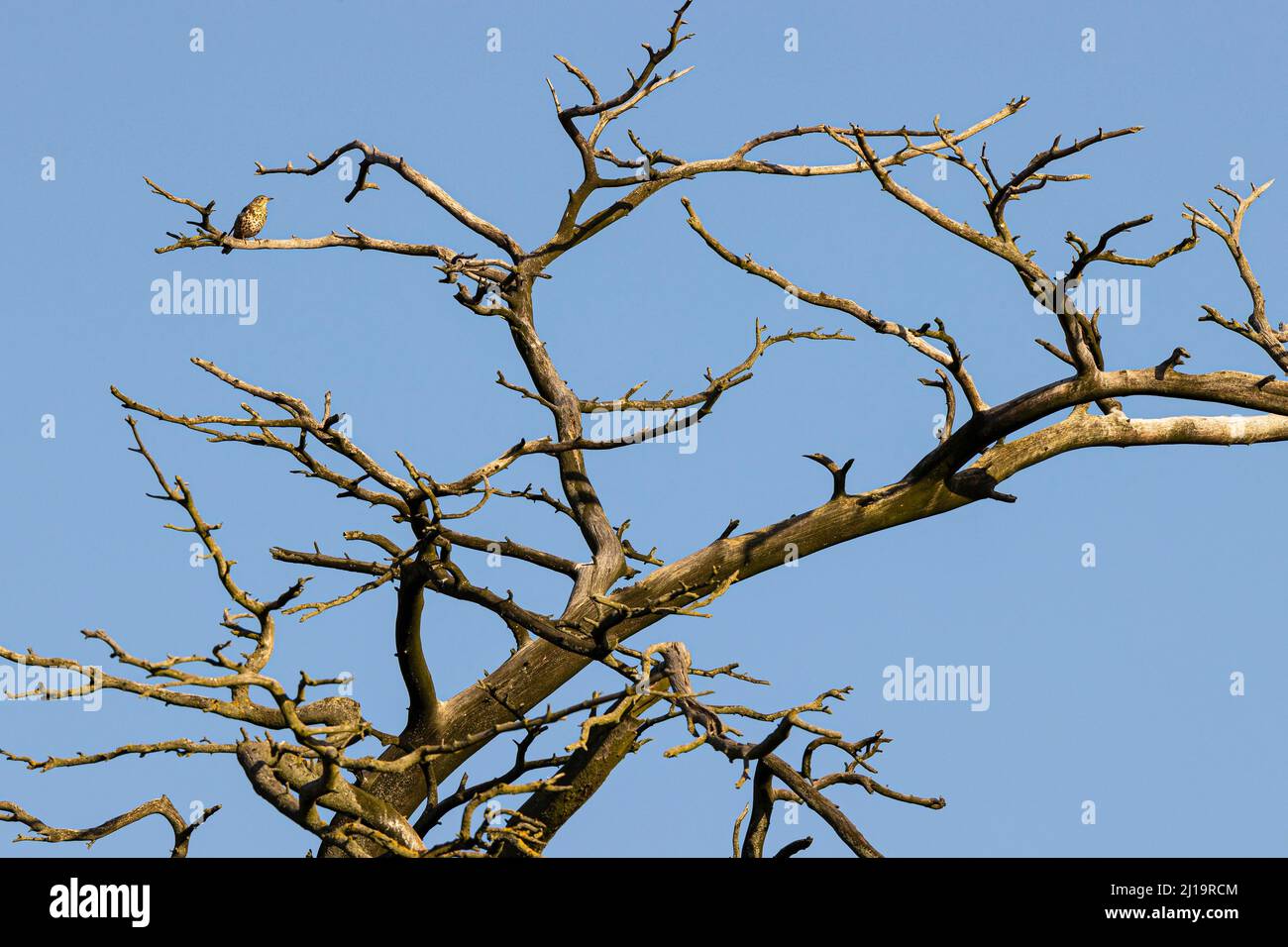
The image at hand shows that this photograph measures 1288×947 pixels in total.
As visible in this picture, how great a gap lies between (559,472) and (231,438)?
2.39 meters

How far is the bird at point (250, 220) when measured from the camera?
9.43 metres

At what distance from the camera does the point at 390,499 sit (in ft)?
24.8

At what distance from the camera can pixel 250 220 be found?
9.45 metres

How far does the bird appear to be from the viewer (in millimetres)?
9430

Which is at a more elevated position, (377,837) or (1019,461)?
(1019,461)
